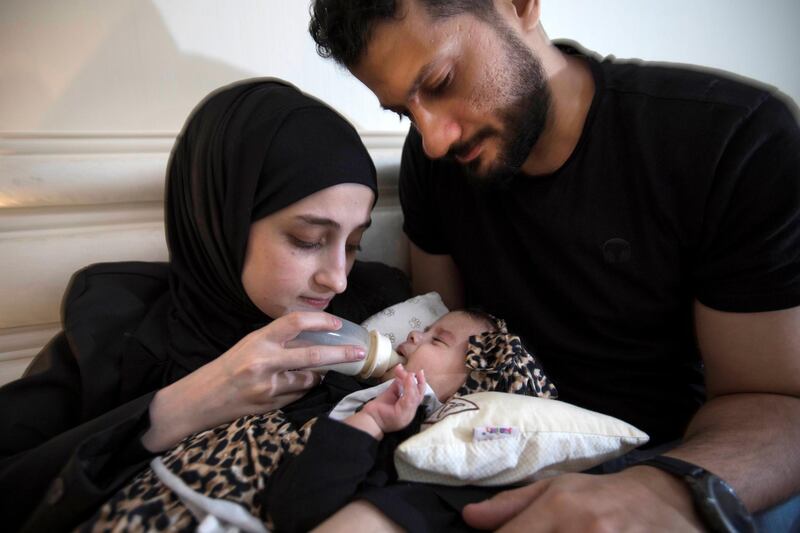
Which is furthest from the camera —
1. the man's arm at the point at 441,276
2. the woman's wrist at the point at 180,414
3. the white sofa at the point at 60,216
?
the man's arm at the point at 441,276

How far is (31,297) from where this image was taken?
1.25 m

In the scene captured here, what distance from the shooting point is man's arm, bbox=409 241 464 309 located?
1.46 meters

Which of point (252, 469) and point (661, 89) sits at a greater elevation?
point (661, 89)

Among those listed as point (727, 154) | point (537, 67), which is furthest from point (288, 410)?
point (727, 154)

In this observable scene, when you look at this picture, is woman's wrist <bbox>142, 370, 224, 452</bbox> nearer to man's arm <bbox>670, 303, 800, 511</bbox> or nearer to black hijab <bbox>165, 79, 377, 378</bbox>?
black hijab <bbox>165, 79, 377, 378</bbox>

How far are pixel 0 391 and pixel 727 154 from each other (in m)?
1.53

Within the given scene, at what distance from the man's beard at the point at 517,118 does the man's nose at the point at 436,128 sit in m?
0.04

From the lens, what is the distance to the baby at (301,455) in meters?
0.71

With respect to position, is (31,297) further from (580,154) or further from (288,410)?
(580,154)

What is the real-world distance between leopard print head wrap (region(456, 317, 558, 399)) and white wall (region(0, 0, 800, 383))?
95 centimetres

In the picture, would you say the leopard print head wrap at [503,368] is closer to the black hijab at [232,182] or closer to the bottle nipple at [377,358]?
the bottle nipple at [377,358]

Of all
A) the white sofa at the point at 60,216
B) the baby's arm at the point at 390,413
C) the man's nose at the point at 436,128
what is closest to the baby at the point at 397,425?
the baby's arm at the point at 390,413

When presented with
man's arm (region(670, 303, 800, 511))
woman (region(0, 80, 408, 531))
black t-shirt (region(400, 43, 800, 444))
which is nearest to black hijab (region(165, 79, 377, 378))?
woman (region(0, 80, 408, 531))

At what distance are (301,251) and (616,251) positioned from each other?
704mm
